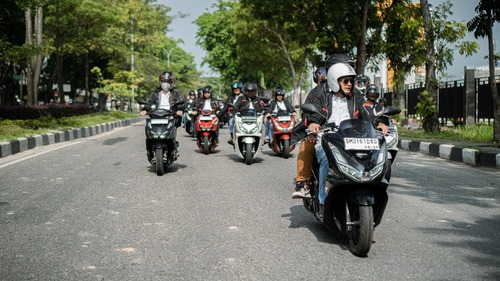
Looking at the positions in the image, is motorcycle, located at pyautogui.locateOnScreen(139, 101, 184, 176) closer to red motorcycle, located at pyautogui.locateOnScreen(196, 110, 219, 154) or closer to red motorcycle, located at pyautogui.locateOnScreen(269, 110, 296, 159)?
red motorcycle, located at pyautogui.locateOnScreen(196, 110, 219, 154)

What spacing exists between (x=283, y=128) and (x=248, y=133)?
1.43 meters

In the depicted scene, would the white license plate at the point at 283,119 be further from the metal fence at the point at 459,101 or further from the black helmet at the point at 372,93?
the metal fence at the point at 459,101

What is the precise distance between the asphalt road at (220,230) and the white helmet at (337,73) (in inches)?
52.5

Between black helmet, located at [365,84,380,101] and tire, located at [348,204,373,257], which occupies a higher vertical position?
black helmet, located at [365,84,380,101]

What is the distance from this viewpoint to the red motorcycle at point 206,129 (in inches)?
489

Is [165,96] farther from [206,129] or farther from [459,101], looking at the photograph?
[459,101]

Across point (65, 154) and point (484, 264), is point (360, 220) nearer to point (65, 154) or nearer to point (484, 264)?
point (484, 264)

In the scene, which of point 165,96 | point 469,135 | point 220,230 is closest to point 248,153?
point 165,96

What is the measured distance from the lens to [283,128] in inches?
472

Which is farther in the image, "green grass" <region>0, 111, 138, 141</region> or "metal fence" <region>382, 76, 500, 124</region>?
"metal fence" <region>382, 76, 500, 124</region>

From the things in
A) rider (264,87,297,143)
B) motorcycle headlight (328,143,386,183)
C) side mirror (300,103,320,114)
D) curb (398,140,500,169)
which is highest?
rider (264,87,297,143)

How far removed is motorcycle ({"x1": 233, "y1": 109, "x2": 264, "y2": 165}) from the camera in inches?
422

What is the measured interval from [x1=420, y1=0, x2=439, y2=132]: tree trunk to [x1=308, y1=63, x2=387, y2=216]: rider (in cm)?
1305

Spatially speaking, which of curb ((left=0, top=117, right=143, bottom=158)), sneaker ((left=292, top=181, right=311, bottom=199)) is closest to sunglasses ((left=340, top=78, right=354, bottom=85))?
sneaker ((left=292, top=181, right=311, bottom=199))
